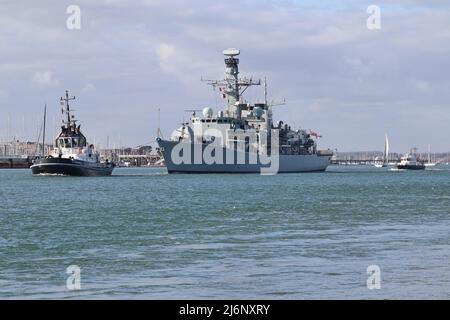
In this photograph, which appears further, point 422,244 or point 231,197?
point 231,197

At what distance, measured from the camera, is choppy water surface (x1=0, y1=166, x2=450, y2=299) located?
877 inches

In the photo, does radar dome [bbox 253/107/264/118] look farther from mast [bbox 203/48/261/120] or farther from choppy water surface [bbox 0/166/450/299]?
choppy water surface [bbox 0/166/450/299]

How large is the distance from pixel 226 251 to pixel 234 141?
101 meters

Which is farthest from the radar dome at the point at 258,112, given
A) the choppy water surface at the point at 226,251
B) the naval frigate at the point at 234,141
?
the choppy water surface at the point at 226,251

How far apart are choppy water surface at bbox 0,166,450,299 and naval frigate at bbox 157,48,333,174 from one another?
246 ft

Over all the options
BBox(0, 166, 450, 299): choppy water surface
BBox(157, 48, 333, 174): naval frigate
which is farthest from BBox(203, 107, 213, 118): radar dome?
BBox(0, 166, 450, 299): choppy water surface

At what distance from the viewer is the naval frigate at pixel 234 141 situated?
130 meters

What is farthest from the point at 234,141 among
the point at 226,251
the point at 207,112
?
the point at 226,251

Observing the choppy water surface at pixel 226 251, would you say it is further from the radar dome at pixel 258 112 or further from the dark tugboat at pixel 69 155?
the radar dome at pixel 258 112

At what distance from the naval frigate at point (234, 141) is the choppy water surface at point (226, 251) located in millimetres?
75015

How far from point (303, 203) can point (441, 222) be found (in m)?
17.9
